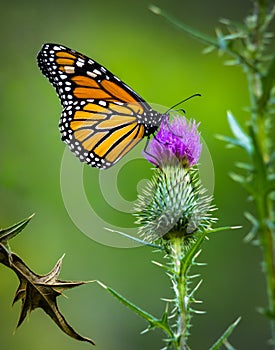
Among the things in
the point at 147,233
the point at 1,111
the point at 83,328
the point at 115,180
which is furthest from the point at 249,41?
the point at 83,328

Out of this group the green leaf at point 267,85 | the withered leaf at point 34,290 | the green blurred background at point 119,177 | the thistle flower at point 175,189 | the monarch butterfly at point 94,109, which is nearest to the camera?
the green leaf at point 267,85

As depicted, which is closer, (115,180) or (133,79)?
(115,180)

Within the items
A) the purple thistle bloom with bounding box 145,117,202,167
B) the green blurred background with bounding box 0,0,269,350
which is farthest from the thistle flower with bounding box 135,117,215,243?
the green blurred background with bounding box 0,0,269,350

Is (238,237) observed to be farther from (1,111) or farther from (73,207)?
(1,111)

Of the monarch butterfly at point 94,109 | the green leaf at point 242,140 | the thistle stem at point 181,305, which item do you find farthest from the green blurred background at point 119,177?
the green leaf at point 242,140

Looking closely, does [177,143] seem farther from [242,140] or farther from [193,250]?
[242,140]

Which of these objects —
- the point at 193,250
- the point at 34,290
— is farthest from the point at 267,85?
the point at 34,290

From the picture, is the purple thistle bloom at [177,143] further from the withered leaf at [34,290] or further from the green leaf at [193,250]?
the withered leaf at [34,290]
